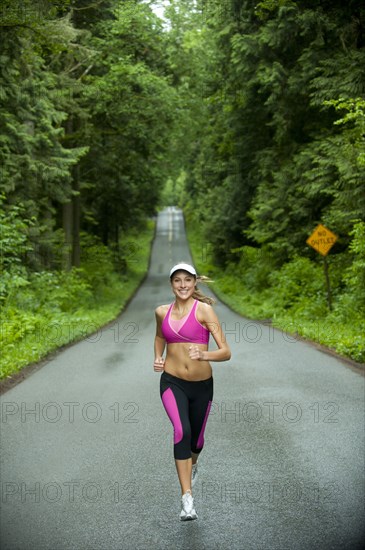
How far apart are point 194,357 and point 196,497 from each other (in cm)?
171

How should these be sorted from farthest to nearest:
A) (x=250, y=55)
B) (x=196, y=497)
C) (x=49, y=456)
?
(x=250, y=55), (x=49, y=456), (x=196, y=497)

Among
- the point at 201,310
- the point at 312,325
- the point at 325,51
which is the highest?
the point at 325,51

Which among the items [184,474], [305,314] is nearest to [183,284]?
[184,474]

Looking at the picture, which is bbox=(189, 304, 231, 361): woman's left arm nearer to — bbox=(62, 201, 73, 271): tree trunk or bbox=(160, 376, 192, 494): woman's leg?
bbox=(160, 376, 192, 494): woman's leg

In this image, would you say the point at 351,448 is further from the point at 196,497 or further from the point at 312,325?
the point at 312,325

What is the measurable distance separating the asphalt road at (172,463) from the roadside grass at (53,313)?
1.66 metres

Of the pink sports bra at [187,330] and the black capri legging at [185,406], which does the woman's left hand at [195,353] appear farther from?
the black capri legging at [185,406]

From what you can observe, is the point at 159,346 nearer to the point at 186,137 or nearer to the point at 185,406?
the point at 185,406

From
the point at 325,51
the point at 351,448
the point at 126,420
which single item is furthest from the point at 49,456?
the point at 325,51

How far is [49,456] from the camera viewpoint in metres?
7.18

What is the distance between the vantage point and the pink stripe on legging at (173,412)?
5168mm

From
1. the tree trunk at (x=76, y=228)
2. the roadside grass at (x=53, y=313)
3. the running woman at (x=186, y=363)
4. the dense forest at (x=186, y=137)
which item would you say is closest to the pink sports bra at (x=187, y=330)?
the running woman at (x=186, y=363)

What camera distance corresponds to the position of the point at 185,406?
17.1 ft

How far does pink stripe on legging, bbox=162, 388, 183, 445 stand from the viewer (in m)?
5.17
